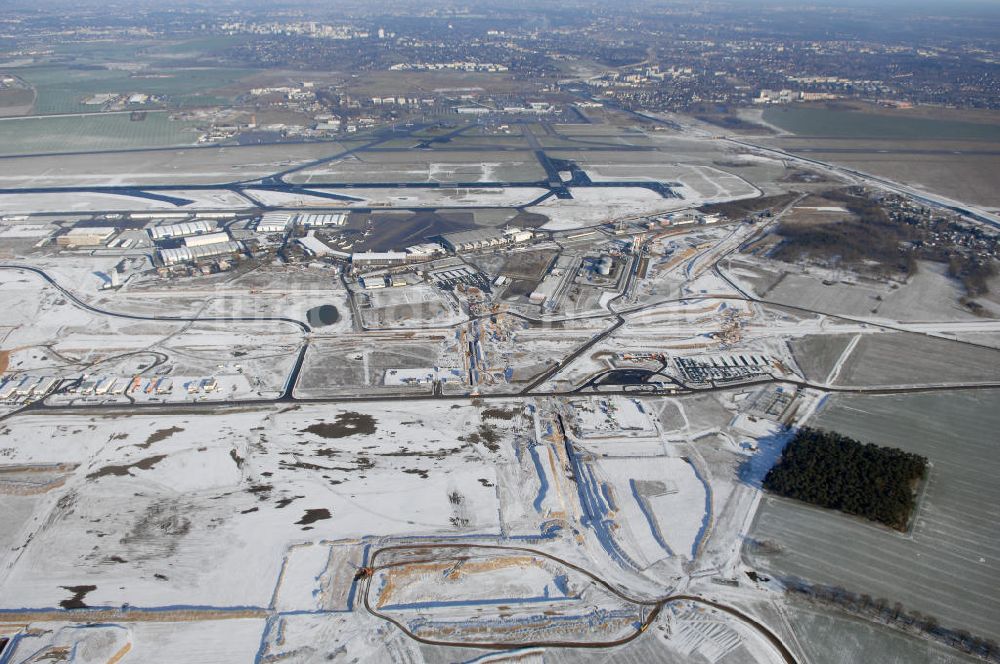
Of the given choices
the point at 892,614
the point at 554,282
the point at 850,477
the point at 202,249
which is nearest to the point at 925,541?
the point at 850,477

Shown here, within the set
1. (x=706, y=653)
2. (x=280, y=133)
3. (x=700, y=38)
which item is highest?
(x=700, y=38)

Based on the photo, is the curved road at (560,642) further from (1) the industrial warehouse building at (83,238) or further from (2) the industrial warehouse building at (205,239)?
(1) the industrial warehouse building at (83,238)

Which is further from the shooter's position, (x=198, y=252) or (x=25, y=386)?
(x=198, y=252)

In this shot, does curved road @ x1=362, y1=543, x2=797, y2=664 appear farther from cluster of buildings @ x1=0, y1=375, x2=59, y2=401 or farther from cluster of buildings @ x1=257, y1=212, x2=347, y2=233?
cluster of buildings @ x1=257, y1=212, x2=347, y2=233

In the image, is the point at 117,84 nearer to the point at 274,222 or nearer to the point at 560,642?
the point at 274,222

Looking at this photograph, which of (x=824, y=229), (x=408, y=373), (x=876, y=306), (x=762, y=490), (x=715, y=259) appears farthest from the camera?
(x=824, y=229)

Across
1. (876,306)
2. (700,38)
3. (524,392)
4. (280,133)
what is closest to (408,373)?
(524,392)

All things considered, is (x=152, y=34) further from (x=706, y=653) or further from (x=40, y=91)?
(x=706, y=653)
